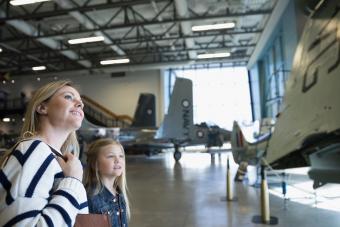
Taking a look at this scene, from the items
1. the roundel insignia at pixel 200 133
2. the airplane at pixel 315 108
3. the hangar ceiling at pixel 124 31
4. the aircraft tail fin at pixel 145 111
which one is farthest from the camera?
the aircraft tail fin at pixel 145 111

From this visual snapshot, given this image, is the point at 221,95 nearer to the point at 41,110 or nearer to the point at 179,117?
the point at 179,117

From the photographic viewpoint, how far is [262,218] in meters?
4.15

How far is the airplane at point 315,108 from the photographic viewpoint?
204 centimetres

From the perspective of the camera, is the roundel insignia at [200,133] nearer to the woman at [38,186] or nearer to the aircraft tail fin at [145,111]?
the aircraft tail fin at [145,111]

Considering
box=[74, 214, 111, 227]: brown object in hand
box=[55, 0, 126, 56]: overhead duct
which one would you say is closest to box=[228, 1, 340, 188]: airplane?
box=[74, 214, 111, 227]: brown object in hand

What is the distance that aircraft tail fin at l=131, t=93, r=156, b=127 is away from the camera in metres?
18.8

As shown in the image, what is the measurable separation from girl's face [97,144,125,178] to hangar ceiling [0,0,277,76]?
1172 centimetres

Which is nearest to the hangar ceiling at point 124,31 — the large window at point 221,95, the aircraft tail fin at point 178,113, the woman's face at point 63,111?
the large window at point 221,95

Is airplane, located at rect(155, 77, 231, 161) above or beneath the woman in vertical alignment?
above

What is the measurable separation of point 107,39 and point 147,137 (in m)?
6.47

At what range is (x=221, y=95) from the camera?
2564 cm

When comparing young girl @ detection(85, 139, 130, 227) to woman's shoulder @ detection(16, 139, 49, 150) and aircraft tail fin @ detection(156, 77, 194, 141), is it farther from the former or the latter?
aircraft tail fin @ detection(156, 77, 194, 141)

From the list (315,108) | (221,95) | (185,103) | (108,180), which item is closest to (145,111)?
(185,103)

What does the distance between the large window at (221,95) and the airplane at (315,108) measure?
878 inches
